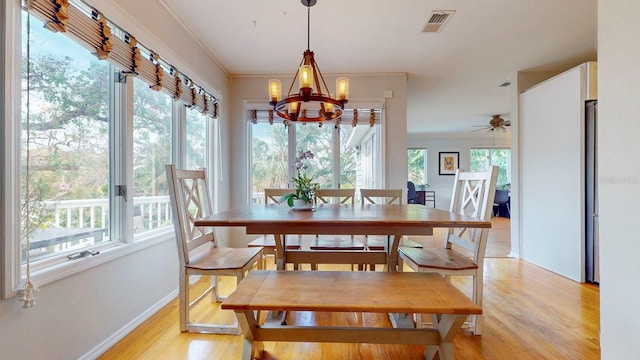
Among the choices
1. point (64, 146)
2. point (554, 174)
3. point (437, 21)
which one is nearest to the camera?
point (64, 146)

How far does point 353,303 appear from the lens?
1.23m

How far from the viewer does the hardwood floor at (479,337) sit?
5.68ft

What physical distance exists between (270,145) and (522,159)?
3201mm

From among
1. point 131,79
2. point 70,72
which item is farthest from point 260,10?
point 70,72

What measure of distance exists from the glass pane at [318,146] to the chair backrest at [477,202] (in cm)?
197

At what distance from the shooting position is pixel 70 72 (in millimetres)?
1629

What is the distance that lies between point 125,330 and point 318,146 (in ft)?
9.46

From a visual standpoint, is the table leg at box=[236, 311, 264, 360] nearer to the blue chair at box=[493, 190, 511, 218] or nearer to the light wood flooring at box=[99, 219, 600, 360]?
the light wood flooring at box=[99, 219, 600, 360]

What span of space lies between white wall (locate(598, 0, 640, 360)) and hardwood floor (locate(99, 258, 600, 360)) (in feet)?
2.40

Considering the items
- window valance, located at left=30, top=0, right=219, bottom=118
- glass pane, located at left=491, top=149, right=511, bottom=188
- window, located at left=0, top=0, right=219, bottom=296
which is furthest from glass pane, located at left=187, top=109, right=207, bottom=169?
glass pane, located at left=491, top=149, right=511, bottom=188

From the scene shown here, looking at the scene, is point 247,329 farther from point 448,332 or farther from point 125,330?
point 125,330

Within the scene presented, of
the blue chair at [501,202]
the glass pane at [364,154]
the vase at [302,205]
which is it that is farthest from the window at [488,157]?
the vase at [302,205]

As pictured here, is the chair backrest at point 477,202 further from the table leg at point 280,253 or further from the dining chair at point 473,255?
the table leg at point 280,253

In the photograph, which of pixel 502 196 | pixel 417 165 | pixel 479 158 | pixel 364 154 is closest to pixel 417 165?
pixel 417 165
